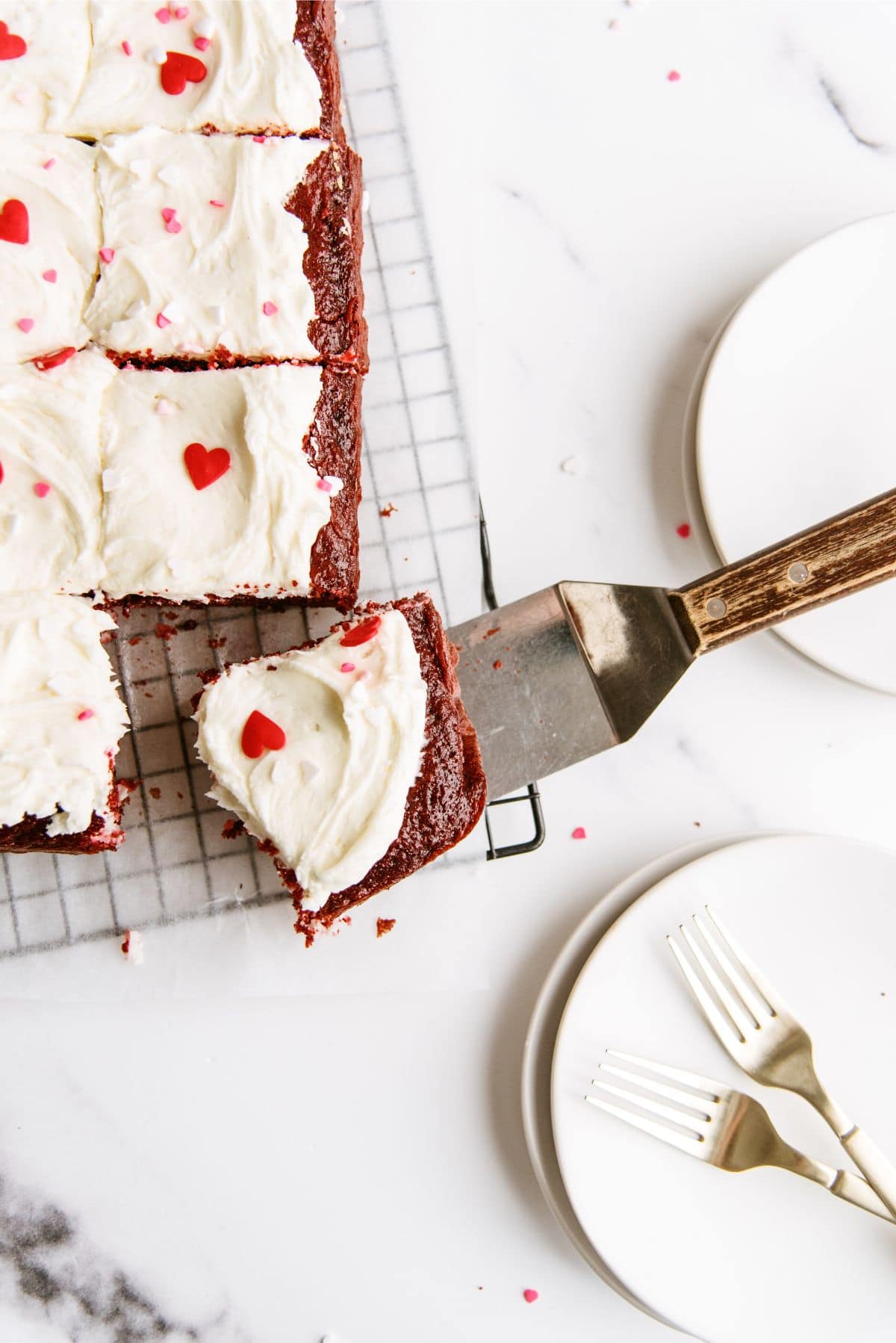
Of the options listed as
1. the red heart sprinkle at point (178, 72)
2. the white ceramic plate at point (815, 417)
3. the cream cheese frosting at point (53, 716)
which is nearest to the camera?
the cream cheese frosting at point (53, 716)

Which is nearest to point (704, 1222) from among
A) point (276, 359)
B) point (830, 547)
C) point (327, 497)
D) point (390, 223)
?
point (830, 547)

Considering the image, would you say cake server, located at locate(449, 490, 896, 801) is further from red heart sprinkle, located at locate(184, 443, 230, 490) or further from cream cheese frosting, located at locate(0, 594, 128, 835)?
cream cheese frosting, located at locate(0, 594, 128, 835)

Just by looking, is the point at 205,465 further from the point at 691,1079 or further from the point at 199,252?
the point at 691,1079

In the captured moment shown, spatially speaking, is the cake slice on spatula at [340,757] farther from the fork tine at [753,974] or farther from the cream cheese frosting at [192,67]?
the cream cheese frosting at [192,67]

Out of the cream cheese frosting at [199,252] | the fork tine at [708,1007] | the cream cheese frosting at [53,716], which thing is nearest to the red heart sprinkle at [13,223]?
the cream cheese frosting at [199,252]

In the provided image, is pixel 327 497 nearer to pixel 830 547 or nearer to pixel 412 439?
pixel 412 439

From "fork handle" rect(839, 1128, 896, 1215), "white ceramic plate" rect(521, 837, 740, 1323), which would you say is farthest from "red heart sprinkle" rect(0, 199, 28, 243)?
"fork handle" rect(839, 1128, 896, 1215)
